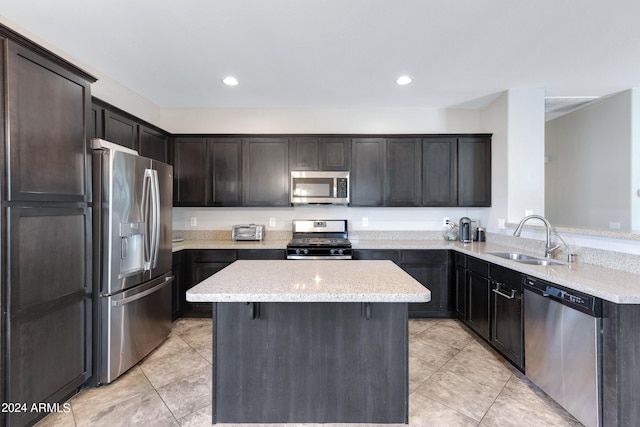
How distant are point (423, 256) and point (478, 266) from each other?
64 cm

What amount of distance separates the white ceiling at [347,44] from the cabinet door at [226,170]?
633mm

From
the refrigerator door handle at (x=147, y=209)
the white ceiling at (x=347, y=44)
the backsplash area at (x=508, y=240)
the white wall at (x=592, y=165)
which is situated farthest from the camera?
the white wall at (x=592, y=165)

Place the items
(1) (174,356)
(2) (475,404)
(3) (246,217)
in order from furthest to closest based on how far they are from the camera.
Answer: (3) (246,217) → (1) (174,356) → (2) (475,404)

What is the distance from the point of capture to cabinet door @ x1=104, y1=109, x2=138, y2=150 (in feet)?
8.10

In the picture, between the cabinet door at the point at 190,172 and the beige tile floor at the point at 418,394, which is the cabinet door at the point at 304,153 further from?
the beige tile floor at the point at 418,394

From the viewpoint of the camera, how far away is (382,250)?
3400 mm

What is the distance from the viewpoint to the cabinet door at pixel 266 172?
369 cm

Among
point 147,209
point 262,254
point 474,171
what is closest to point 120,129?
point 147,209

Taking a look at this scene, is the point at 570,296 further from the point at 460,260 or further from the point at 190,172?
the point at 190,172

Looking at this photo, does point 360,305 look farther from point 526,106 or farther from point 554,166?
point 554,166

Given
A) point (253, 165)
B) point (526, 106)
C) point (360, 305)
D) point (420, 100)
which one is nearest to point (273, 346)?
point (360, 305)

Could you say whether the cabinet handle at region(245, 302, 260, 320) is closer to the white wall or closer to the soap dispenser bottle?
the soap dispenser bottle

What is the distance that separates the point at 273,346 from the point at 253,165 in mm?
2559

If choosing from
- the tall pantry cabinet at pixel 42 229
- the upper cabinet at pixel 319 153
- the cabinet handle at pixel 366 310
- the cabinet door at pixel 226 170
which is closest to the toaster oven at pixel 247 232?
the cabinet door at pixel 226 170
